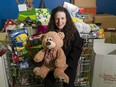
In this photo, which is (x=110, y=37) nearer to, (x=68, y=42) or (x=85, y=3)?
(x=85, y=3)

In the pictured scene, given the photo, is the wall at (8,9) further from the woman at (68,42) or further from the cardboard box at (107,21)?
the woman at (68,42)

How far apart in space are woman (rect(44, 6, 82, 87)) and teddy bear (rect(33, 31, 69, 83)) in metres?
0.06

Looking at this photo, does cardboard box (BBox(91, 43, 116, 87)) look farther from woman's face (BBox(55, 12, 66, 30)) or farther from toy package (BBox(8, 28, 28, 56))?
toy package (BBox(8, 28, 28, 56))

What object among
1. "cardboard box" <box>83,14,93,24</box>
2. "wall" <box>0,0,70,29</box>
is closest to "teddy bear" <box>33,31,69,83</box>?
"cardboard box" <box>83,14,93,24</box>

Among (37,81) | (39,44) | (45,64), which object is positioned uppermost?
(39,44)

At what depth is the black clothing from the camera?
1.43 metres

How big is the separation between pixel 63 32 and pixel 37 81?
0.57 m

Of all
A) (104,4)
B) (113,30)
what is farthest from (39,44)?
(104,4)

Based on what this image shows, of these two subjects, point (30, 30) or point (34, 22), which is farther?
point (34, 22)

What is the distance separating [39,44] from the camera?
5.25 ft

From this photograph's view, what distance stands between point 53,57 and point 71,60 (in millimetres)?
145

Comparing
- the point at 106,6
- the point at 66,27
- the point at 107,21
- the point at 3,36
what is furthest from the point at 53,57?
the point at 106,6

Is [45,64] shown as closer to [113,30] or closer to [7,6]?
[113,30]

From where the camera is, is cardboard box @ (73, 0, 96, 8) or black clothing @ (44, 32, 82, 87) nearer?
black clothing @ (44, 32, 82, 87)
